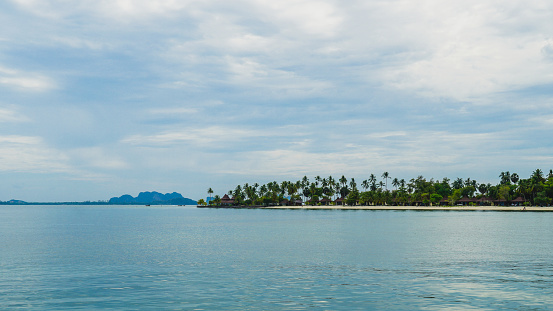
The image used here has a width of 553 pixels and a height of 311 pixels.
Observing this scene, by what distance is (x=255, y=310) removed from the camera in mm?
25391

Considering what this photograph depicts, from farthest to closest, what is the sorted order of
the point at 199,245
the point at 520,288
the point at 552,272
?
1. the point at 199,245
2. the point at 552,272
3. the point at 520,288

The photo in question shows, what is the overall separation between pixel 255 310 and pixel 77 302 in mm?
11208

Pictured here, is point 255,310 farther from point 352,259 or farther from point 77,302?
point 352,259

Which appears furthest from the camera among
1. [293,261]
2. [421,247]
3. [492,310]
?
[421,247]

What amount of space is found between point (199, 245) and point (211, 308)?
4034cm

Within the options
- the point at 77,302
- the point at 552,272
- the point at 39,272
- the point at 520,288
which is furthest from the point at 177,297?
the point at 552,272

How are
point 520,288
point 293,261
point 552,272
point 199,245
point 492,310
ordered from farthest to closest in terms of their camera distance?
1. point 199,245
2. point 293,261
3. point 552,272
4. point 520,288
5. point 492,310

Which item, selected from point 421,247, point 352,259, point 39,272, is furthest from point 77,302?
point 421,247

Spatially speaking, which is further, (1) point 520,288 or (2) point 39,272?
(2) point 39,272

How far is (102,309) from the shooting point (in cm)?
2600

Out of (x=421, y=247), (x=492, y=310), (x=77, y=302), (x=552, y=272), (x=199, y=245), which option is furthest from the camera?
(x=199, y=245)

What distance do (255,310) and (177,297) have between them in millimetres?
6255

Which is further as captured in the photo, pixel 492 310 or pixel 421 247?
pixel 421 247

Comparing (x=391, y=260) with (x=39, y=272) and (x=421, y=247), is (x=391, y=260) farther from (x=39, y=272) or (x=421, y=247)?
(x=39, y=272)
